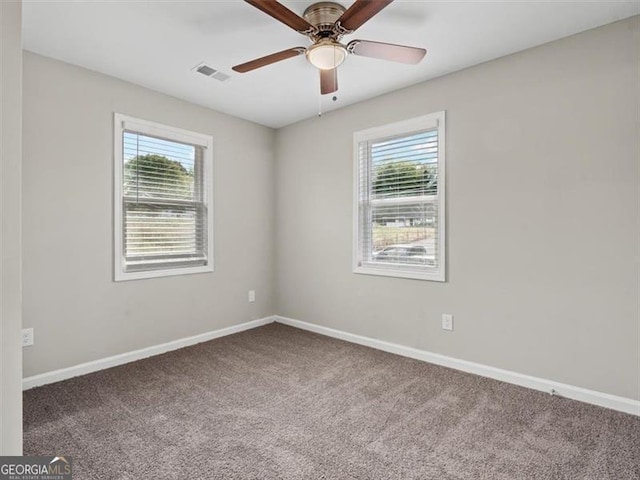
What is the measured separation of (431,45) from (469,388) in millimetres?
2481

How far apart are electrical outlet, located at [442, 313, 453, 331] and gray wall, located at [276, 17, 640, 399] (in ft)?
0.15

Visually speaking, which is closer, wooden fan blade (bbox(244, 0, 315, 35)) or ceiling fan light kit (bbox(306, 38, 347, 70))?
wooden fan blade (bbox(244, 0, 315, 35))

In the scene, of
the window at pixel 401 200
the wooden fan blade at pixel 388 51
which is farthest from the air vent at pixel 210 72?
the window at pixel 401 200

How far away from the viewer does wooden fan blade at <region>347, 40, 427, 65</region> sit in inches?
81.1

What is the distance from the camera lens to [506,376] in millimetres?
2652

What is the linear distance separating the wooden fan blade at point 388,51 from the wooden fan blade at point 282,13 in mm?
290

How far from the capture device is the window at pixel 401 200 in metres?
3.05

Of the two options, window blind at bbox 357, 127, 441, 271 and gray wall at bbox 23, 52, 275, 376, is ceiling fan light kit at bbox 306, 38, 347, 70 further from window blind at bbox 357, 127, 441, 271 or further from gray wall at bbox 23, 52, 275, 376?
gray wall at bbox 23, 52, 275, 376

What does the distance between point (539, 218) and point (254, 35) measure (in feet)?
7.74

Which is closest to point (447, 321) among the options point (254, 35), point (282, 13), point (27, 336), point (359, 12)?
point (359, 12)

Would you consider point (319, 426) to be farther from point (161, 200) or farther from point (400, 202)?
point (161, 200)

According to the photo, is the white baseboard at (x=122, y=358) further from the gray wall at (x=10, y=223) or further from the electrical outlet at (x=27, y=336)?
the gray wall at (x=10, y=223)

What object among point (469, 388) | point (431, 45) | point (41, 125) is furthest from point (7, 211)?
point (469, 388)

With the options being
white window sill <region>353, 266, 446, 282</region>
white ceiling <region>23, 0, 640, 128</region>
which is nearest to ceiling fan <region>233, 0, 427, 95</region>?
white ceiling <region>23, 0, 640, 128</region>
